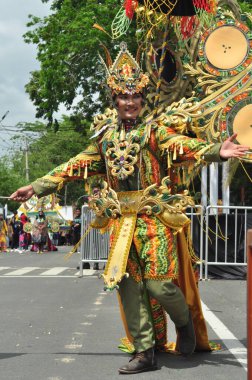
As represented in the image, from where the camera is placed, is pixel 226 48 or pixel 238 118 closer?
pixel 238 118

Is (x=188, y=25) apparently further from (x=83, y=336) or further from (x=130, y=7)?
(x=83, y=336)

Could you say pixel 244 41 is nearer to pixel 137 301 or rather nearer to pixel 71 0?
pixel 137 301

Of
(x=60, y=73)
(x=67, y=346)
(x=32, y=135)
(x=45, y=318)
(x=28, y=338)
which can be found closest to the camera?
(x=67, y=346)

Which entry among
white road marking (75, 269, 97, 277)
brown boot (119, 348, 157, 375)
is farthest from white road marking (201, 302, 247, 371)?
white road marking (75, 269, 97, 277)

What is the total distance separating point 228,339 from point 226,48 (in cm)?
251

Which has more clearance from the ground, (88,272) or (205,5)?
(205,5)

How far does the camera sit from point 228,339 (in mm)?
6961

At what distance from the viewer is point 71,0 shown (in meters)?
27.1

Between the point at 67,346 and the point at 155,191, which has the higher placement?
the point at 155,191

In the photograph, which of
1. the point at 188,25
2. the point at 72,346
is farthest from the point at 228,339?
the point at 188,25

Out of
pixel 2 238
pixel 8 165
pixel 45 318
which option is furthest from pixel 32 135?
pixel 45 318

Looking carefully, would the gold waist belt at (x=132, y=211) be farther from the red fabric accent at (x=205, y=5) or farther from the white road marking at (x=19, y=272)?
the white road marking at (x=19, y=272)

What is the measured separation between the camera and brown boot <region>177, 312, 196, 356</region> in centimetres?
583

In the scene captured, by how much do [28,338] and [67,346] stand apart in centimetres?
57
